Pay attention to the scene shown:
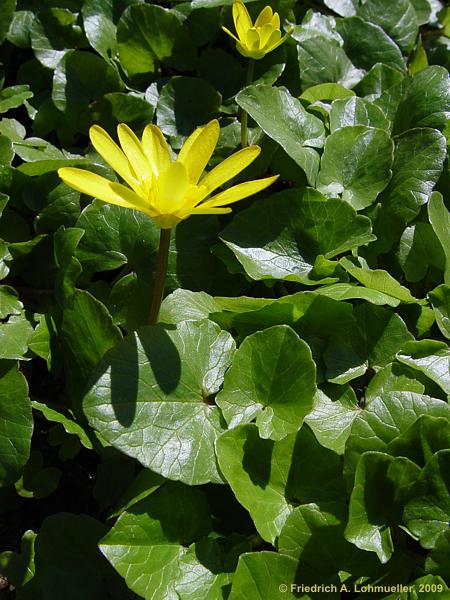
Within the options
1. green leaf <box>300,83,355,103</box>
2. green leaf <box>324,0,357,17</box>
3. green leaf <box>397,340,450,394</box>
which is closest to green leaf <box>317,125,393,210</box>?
green leaf <box>300,83,355,103</box>

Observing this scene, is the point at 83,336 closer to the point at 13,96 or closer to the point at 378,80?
the point at 13,96

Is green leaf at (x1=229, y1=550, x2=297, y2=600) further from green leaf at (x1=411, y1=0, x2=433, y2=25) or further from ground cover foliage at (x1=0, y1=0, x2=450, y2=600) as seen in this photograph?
green leaf at (x1=411, y1=0, x2=433, y2=25)

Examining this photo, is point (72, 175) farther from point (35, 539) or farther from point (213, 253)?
point (35, 539)

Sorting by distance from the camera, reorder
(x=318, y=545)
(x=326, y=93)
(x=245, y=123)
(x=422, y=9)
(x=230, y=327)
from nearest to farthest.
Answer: (x=318, y=545) → (x=230, y=327) → (x=245, y=123) → (x=326, y=93) → (x=422, y=9)

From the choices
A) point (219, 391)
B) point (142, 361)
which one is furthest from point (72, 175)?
point (219, 391)

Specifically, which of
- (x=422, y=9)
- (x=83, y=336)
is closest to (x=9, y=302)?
(x=83, y=336)
